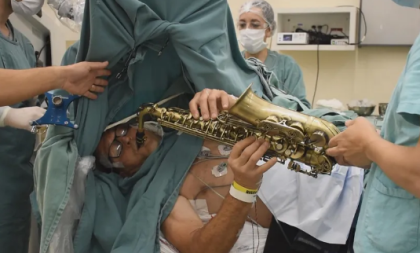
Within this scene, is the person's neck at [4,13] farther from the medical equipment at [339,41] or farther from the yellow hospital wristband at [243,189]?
the medical equipment at [339,41]

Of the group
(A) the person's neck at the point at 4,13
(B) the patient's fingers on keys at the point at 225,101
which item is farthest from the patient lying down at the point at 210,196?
(A) the person's neck at the point at 4,13

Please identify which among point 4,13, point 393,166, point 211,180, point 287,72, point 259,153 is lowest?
point 287,72

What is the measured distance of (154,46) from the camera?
4.07ft

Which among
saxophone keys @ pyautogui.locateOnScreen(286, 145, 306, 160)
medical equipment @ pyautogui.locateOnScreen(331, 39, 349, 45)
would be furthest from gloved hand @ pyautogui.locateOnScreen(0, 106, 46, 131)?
medical equipment @ pyautogui.locateOnScreen(331, 39, 349, 45)

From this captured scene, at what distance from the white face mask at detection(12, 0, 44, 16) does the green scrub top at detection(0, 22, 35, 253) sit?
0.13 metres

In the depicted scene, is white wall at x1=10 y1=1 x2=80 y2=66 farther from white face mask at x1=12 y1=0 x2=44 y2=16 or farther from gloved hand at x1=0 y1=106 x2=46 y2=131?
gloved hand at x1=0 y1=106 x2=46 y2=131

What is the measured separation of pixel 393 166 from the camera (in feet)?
2.38

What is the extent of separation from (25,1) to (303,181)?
1.25m

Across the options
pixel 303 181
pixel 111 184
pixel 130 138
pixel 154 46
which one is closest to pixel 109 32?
pixel 154 46

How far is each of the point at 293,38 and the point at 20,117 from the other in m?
1.91

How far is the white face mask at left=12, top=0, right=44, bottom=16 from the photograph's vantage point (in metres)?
1.61

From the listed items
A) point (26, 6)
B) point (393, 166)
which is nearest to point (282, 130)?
point (393, 166)

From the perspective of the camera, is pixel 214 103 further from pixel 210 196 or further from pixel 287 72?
pixel 287 72

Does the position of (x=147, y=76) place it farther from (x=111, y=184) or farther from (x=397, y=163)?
(x=397, y=163)
